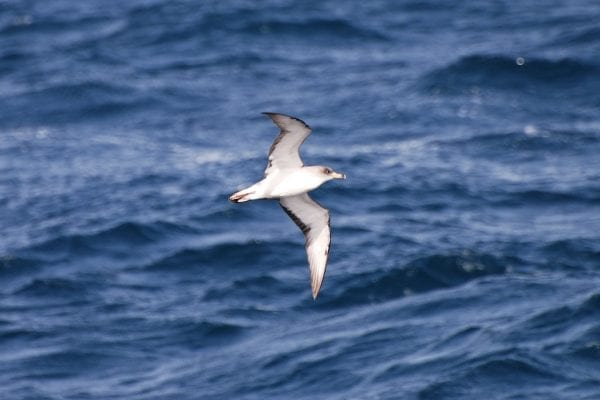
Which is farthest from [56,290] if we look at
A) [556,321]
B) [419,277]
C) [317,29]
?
[317,29]

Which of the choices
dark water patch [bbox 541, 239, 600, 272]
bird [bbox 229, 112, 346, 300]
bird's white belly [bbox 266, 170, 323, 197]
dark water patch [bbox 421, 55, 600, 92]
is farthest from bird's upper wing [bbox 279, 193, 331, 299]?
dark water patch [bbox 421, 55, 600, 92]

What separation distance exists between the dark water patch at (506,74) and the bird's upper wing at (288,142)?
2010cm

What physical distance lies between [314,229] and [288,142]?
2.14 meters

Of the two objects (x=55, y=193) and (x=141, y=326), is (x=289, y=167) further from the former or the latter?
(x=55, y=193)

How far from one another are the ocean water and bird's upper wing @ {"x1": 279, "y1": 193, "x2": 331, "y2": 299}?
6.10m

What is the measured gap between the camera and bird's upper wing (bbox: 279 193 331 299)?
2266cm

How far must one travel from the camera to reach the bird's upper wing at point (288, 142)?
67.8ft

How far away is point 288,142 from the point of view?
21312mm

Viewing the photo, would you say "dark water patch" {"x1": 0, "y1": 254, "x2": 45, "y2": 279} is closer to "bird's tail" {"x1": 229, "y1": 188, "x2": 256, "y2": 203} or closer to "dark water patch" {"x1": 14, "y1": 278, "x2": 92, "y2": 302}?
"dark water patch" {"x1": 14, "y1": 278, "x2": 92, "y2": 302}

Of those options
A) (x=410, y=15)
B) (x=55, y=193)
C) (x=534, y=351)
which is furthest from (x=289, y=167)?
(x=410, y=15)

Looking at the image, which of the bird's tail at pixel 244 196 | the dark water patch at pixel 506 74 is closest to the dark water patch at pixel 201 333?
the bird's tail at pixel 244 196

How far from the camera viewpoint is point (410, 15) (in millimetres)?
47500

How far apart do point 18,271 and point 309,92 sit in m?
10.9

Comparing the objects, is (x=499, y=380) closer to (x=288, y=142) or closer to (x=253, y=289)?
(x=253, y=289)
